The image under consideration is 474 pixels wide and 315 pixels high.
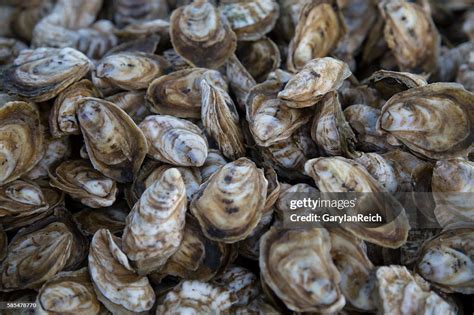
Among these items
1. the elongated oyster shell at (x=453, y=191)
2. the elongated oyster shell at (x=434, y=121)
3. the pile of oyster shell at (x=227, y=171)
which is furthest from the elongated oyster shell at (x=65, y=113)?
the elongated oyster shell at (x=453, y=191)

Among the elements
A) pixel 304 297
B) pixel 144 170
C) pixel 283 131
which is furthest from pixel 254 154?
pixel 304 297

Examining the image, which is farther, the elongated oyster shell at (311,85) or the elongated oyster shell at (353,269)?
the elongated oyster shell at (311,85)

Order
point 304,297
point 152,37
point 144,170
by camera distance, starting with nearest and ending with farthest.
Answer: point 304,297, point 144,170, point 152,37

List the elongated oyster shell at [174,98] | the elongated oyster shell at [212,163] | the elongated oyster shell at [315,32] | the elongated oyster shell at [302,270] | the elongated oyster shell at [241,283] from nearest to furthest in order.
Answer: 1. the elongated oyster shell at [302,270]
2. the elongated oyster shell at [241,283]
3. the elongated oyster shell at [212,163]
4. the elongated oyster shell at [174,98]
5. the elongated oyster shell at [315,32]

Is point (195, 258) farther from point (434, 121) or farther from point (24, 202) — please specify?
point (434, 121)

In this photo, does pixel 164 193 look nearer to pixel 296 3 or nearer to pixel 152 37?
pixel 152 37

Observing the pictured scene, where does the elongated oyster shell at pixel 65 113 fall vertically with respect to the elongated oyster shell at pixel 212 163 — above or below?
above

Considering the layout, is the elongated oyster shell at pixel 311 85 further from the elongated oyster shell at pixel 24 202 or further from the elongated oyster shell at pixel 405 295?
the elongated oyster shell at pixel 24 202

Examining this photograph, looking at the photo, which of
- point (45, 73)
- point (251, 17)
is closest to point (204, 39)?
point (251, 17)

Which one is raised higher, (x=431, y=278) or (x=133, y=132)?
(x=133, y=132)
